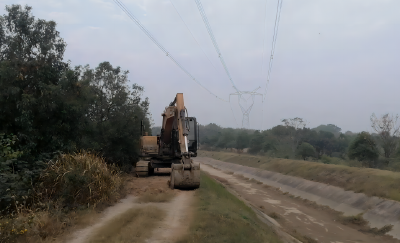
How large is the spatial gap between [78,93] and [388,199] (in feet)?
63.3

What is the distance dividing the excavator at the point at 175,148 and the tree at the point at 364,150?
27.1 meters

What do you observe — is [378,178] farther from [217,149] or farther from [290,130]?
[217,149]

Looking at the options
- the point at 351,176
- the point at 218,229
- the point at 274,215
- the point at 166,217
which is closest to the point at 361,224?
the point at 274,215

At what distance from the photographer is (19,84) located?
14172mm

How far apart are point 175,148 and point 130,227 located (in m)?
12.4

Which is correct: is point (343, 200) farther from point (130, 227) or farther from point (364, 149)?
point (130, 227)

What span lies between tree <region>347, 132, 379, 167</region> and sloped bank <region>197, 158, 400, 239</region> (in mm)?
10097

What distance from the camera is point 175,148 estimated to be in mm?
21656

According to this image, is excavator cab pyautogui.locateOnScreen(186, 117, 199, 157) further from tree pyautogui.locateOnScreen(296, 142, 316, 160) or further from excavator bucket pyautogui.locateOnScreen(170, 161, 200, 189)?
tree pyautogui.locateOnScreen(296, 142, 316, 160)

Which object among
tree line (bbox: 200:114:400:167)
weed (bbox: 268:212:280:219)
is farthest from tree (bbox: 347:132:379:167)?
weed (bbox: 268:212:280:219)

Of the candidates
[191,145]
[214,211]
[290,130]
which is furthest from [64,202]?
[290,130]

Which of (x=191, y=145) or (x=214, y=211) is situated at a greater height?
(x=191, y=145)

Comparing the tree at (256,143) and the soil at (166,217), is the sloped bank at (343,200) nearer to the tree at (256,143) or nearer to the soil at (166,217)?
the soil at (166,217)

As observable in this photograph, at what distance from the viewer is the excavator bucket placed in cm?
1605
